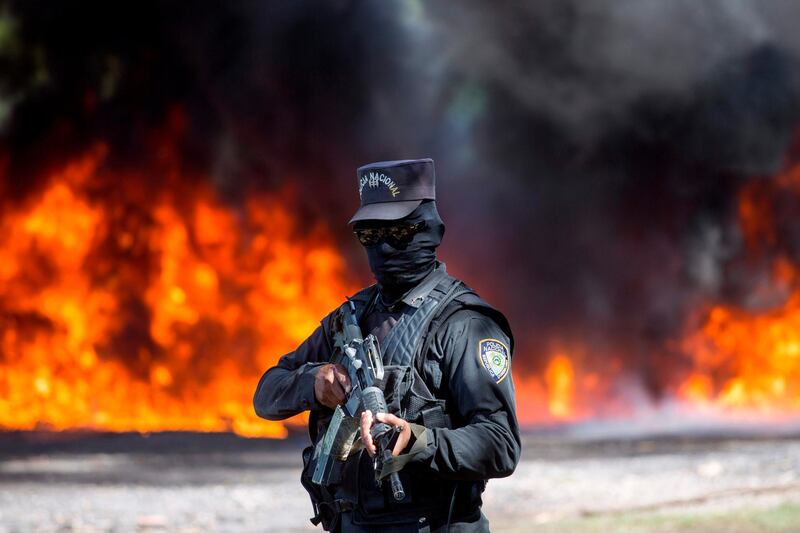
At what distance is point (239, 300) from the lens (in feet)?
67.5

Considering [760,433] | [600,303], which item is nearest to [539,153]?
[600,303]

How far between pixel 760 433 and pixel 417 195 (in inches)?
540

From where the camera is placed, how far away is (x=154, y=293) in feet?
67.2

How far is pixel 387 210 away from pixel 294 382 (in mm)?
520

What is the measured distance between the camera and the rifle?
282 cm

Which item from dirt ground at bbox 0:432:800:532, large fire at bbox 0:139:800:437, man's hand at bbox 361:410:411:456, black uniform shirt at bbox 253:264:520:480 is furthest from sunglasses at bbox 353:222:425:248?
large fire at bbox 0:139:800:437

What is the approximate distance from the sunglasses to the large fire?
1692 cm

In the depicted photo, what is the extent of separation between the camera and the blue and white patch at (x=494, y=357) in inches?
118

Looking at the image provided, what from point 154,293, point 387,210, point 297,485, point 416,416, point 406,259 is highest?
point 387,210

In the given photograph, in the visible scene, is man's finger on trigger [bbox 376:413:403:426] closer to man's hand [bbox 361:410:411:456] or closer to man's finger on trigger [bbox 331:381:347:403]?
man's hand [bbox 361:410:411:456]

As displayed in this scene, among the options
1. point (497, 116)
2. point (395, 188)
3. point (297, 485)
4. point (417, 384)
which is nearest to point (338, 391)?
point (417, 384)

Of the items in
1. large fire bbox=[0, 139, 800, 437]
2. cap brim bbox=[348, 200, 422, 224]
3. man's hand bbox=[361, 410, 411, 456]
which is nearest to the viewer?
man's hand bbox=[361, 410, 411, 456]

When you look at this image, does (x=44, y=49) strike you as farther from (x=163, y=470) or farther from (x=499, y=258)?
(x=163, y=470)

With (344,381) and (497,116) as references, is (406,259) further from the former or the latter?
(497,116)
